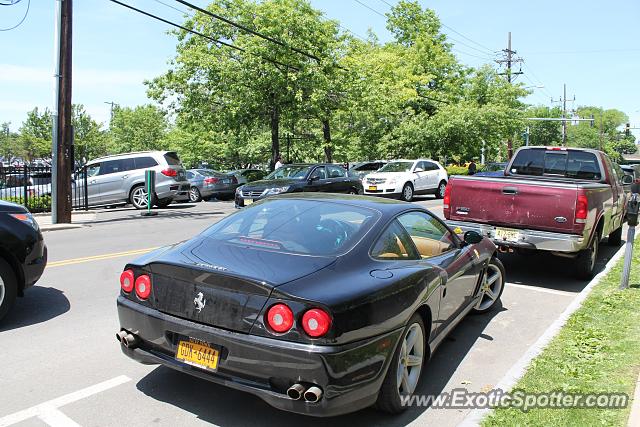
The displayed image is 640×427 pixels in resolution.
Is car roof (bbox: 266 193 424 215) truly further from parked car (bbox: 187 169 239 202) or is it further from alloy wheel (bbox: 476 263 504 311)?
parked car (bbox: 187 169 239 202)

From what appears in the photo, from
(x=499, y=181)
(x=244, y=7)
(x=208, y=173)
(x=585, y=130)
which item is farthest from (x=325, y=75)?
(x=585, y=130)

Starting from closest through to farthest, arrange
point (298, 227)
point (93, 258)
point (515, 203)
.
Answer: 1. point (298, 227)
2. point (515, 203)
3. point (93, 258)

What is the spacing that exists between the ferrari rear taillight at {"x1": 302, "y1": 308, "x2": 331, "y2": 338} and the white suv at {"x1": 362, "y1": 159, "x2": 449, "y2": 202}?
19.3 metres

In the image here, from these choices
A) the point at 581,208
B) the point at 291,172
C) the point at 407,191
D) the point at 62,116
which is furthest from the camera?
the point at 407,191

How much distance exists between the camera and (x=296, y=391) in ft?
9.77

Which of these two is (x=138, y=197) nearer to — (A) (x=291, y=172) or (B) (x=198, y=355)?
(A) (x=291, y=172)

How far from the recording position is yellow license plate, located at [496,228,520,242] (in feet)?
24.6

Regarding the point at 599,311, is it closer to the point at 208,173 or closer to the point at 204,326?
the point at 204,326

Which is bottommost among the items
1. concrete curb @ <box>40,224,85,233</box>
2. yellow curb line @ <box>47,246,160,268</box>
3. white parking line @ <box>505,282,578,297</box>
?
white parking line @ <box>505,282,578,297</box>

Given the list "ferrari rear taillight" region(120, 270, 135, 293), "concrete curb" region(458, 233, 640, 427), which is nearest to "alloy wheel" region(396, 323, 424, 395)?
"concrete curb" region(458, 233, 640, 427)

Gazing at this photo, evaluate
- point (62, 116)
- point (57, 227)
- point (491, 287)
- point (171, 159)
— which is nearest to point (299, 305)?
point (491, 287)

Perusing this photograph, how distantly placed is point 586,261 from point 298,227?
5.56m

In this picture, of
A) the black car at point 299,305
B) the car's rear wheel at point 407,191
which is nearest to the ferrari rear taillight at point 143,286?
the black car at point 299,305

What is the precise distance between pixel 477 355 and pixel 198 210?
14.7m
